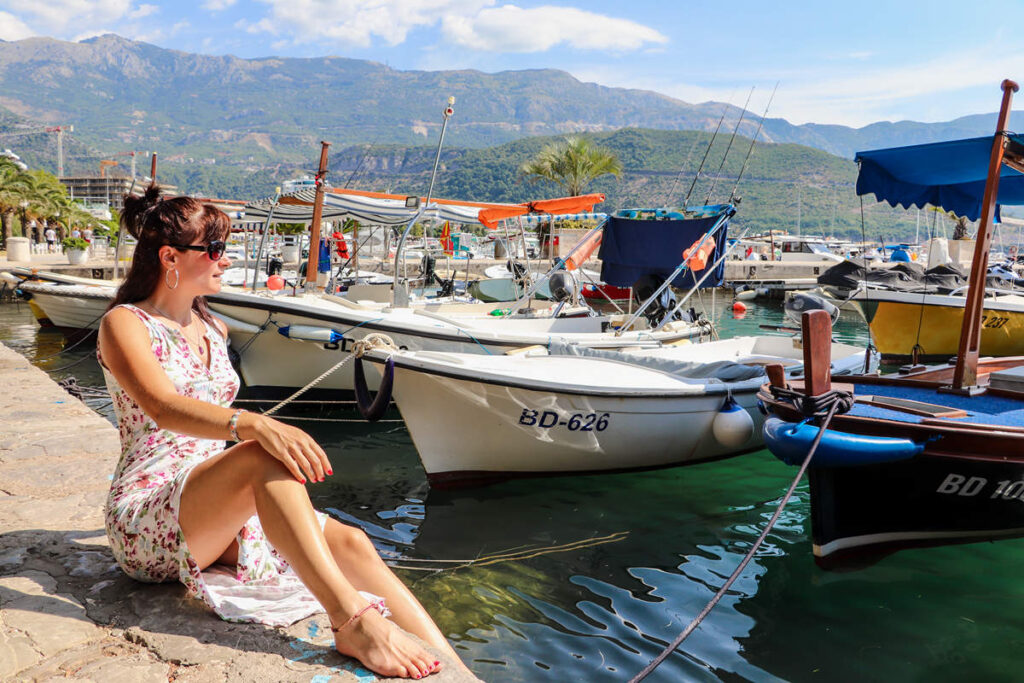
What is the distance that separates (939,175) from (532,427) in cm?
469

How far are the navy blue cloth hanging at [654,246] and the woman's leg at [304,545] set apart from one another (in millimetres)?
9267

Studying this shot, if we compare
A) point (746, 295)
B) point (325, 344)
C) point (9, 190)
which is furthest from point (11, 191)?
point (325, 344)

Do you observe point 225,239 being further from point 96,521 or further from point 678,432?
point 678,432

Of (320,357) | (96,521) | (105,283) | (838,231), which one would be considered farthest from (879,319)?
(838,231)

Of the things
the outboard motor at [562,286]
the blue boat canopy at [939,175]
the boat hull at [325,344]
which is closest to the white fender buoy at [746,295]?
the outboard motor at [562,286]

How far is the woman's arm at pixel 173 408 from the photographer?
7.15 ft

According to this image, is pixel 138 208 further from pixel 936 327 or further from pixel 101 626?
pixel 936 327

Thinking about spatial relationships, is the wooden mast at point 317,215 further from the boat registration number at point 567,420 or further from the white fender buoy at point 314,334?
the boat registration number at point 567,420

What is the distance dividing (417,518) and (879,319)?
36.3 ft

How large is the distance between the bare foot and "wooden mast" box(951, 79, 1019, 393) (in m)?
5.05

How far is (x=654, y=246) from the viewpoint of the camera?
464 inches

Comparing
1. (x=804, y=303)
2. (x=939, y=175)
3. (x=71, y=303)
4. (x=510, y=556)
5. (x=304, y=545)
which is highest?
(x=939, y=175)

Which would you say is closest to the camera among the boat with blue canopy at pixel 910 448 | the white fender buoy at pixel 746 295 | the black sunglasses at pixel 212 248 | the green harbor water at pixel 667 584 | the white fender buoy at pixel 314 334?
the black sunglasses at pixel 212 248

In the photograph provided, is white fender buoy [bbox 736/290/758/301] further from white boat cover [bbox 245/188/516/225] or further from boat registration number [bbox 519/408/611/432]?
boat registration number [bbox 519/408/611/432]
